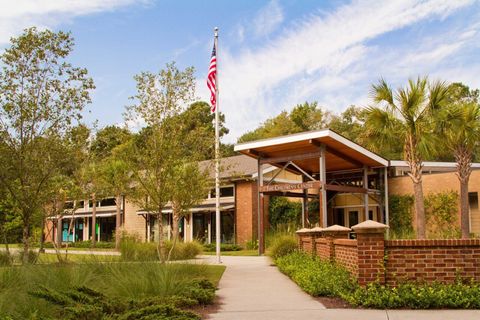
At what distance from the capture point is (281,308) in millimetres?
8836

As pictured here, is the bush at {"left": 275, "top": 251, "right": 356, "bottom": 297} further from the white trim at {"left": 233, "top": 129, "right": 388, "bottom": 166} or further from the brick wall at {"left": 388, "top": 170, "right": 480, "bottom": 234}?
the brick wall at {"left": 388, "top": 170, "right": 480, "bottom": 234}

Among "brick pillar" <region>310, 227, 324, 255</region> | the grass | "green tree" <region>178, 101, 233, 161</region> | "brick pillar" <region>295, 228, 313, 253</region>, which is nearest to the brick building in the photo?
"green tree" <region>178, 101, 233, 161</region>

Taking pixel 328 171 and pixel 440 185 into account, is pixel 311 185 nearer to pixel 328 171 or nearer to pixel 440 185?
pixel 440 185

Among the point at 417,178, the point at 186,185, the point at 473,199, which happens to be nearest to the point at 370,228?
the point at 186,185

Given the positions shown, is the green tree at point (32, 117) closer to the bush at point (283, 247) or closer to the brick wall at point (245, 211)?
the bush at point (283, 247)

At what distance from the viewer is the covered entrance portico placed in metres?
22.1

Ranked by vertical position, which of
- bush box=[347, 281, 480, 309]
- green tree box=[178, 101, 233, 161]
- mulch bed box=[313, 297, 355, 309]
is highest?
green tree box=[178, 101, 233, 161]

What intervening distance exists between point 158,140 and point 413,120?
9.98 metres

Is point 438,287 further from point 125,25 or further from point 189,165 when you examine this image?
point 125,25

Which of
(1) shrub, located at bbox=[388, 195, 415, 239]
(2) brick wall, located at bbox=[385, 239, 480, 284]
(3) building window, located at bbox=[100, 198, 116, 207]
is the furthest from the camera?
(3) building window, located at bbox=[100, 198, 116, 207]

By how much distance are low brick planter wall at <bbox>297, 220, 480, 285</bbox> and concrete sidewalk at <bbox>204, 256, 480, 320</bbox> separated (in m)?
0.87

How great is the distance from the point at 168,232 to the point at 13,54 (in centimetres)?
2086

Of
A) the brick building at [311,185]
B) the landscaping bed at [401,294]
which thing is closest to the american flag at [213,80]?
the brick building at [311,185]

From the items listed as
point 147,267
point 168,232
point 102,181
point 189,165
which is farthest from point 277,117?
point 147,267
